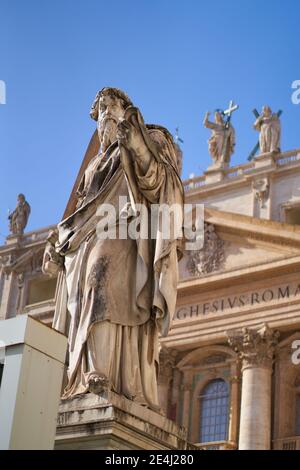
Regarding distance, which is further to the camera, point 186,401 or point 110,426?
point 186,401

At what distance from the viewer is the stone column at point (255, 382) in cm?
2734

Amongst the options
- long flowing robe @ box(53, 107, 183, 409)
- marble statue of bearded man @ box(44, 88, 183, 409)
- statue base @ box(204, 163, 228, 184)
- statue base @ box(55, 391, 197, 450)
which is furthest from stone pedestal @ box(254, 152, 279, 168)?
statue base @ box(55, 391, 197, 450)

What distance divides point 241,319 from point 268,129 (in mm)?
6496

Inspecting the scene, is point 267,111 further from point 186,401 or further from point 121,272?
point 121,272

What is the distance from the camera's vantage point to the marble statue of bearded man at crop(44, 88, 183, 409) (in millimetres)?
6191

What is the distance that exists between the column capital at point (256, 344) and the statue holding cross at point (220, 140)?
22.6 ft

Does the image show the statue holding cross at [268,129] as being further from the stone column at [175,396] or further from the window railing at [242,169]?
the stone column at [175,396]

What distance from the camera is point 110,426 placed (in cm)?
558

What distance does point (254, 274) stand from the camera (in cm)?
2930

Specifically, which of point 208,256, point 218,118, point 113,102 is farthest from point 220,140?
point 113,102

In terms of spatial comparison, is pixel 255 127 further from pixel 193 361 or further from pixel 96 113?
pixel 96 113

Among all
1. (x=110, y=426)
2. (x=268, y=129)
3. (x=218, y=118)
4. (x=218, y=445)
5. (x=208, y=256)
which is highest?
(x=218, y=118)
